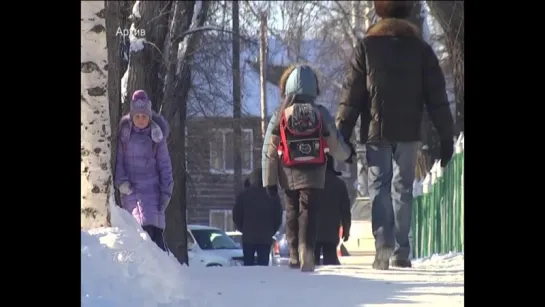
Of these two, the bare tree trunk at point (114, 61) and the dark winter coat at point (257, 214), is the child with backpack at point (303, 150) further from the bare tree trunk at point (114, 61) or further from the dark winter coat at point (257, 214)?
the bare tree trunk at point (114, 61)

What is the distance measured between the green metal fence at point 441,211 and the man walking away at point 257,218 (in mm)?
1933

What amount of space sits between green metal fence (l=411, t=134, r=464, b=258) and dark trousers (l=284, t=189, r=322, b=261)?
265cm

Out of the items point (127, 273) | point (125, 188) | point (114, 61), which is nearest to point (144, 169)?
point (125, 188)

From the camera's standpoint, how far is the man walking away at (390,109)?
9039mm

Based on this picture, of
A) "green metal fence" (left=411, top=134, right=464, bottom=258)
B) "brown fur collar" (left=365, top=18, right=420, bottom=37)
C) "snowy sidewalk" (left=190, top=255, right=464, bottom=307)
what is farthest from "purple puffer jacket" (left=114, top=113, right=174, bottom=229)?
"green metal fence" (left=411, top=134, right=464, bottom=258)

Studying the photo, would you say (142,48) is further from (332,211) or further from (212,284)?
(212,284)

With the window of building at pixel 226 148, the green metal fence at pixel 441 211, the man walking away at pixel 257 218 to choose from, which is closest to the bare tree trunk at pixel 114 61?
the man walking away at pixel 257 218

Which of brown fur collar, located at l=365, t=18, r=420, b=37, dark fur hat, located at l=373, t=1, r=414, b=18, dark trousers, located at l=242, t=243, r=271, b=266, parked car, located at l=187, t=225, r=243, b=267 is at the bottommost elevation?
parked car, located at l=187, t=225, r=243, b=267

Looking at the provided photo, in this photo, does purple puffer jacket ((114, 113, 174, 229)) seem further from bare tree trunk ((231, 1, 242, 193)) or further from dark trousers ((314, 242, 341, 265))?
bare tree trunk ((231, 1, 242, 193))

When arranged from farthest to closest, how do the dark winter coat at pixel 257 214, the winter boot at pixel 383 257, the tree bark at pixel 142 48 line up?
the tree bark at pixel 142 48 < the dark winter coat at pixel 257 214 < the winter boot at pixel 383 257

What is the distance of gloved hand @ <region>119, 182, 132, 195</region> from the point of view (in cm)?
928

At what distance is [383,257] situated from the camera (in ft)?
29.6

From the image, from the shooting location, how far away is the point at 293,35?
2494 cm
